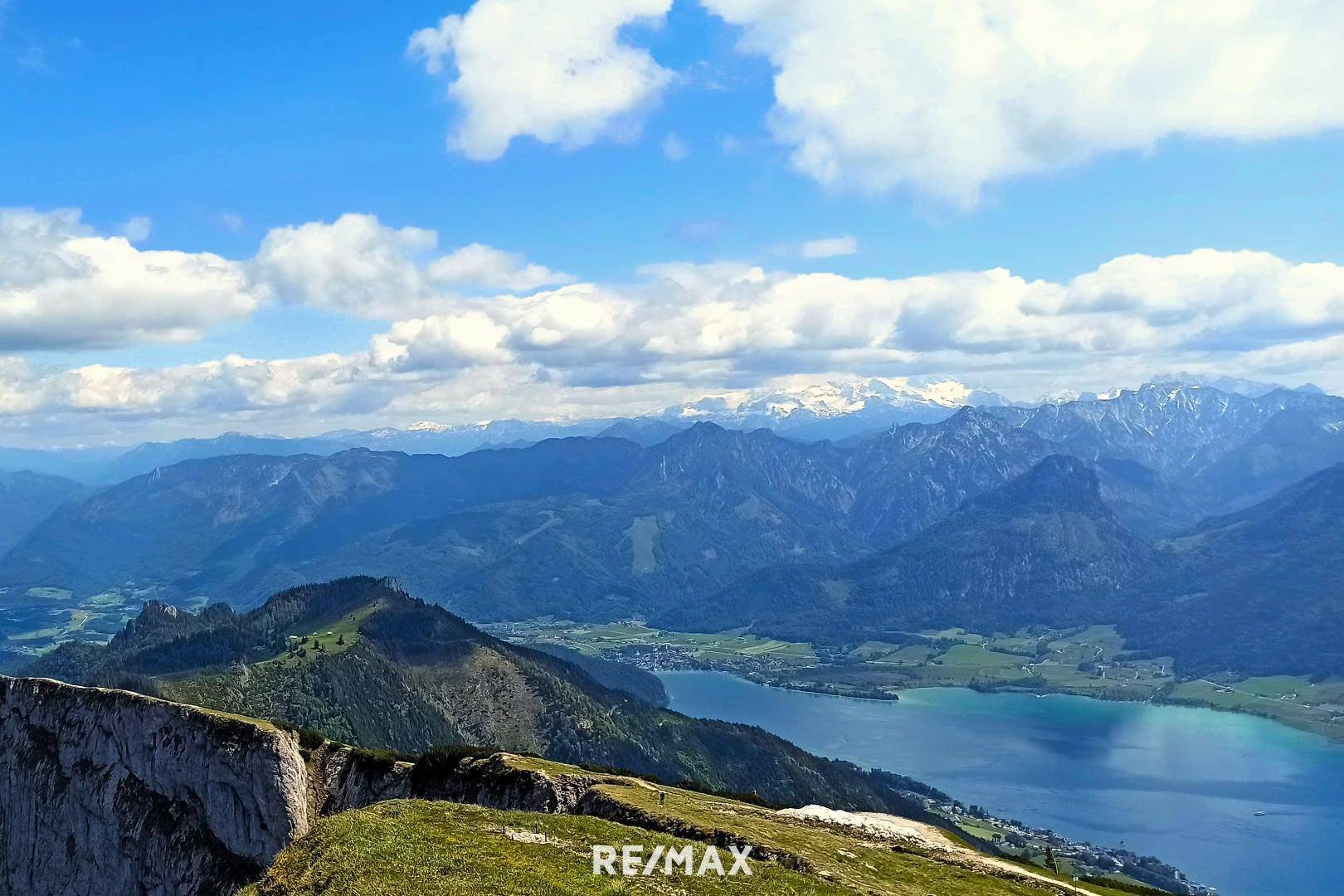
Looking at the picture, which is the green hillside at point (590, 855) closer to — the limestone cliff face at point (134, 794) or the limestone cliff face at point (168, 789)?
the limestone cliff face at point (168, 789)

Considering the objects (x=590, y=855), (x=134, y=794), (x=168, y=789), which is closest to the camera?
(x=590, y=855)

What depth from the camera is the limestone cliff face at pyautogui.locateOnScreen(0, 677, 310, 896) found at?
96.9 m

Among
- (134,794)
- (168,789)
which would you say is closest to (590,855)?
(168,789)

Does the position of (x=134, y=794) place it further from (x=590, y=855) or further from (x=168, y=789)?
(x=590, y=855)

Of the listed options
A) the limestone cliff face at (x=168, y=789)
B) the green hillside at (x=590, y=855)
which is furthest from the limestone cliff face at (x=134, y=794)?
the green hillside at (x=590, y=855)

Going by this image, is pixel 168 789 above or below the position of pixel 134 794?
above

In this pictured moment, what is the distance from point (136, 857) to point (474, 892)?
82.4 metres

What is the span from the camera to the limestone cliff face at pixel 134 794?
9688 centimetres

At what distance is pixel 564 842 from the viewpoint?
6012 centimetres

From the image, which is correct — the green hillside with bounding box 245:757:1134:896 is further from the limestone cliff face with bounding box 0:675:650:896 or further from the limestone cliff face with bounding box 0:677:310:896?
the limestone cliff face with bounding box 0:677:310:896

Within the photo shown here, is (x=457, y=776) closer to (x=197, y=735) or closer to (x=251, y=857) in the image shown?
(x=251, y=857)

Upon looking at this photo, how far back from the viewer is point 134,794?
110m

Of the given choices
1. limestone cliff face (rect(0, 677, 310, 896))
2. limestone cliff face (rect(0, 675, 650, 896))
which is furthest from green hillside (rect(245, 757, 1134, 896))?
limestone cliff face (rect(0, 677, 310, 896))

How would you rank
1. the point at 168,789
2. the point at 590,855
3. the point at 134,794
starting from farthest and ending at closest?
the point at 134,794, the point at 168,789, the point at 590,855
